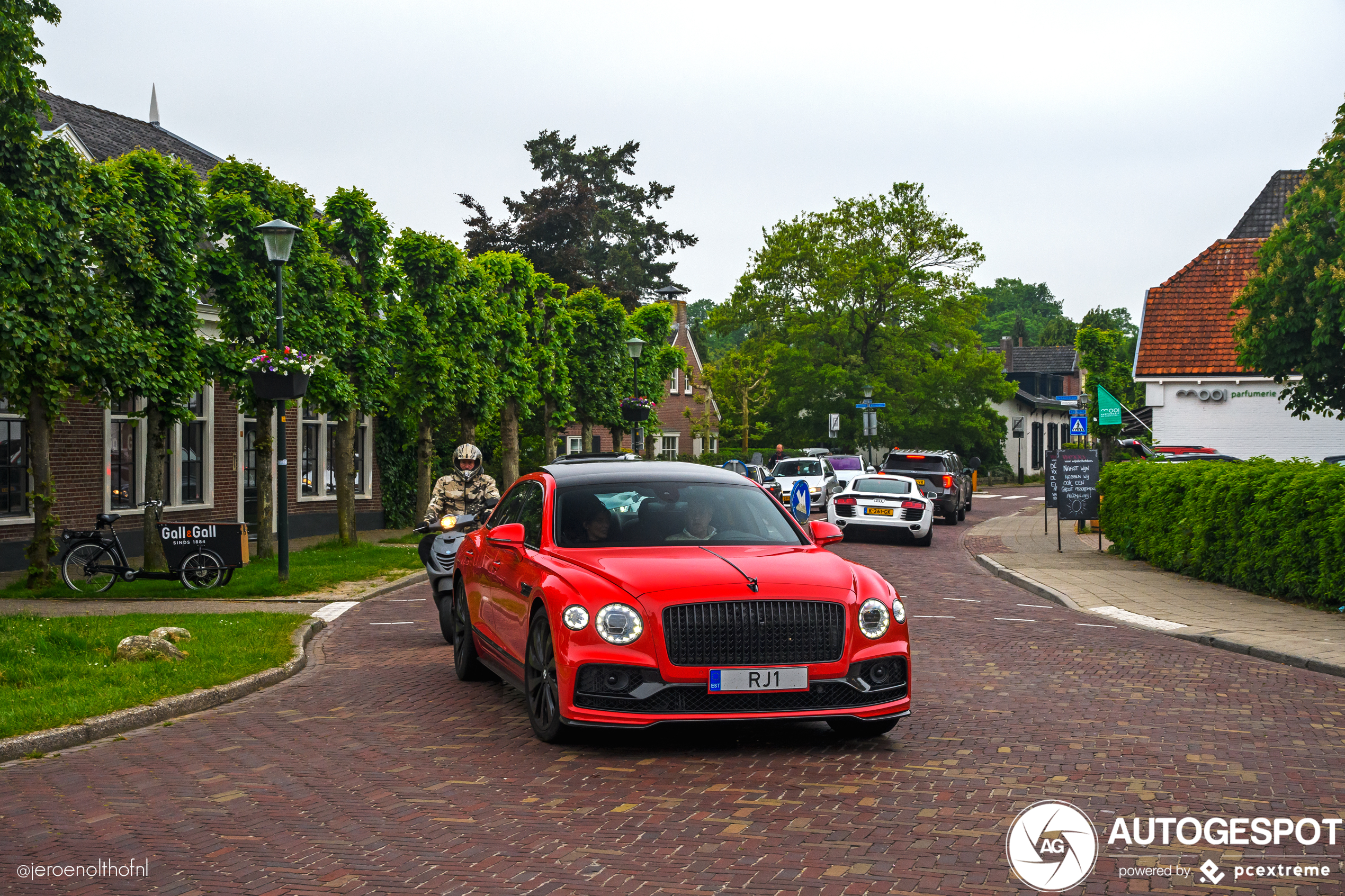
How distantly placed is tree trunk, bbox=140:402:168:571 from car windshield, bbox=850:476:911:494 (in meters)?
13.4

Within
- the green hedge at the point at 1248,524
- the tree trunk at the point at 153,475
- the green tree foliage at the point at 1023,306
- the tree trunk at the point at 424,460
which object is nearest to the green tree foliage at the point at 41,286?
the tree trunk at the point at 153,475

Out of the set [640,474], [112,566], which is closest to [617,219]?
[112,566]

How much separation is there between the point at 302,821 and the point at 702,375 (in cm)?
5427

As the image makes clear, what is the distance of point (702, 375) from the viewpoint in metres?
59.4

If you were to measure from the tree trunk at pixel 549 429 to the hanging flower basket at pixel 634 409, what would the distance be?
2.72 m

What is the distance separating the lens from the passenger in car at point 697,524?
7664 mm

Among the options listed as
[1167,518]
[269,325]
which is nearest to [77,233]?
[269,325]

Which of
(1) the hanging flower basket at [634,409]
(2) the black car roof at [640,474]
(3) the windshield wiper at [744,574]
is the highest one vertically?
(1) the hanging flower basket at [634,409]

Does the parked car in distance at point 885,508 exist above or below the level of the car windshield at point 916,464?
below

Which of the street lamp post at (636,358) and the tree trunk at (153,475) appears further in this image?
the street lamp post at (636,358)

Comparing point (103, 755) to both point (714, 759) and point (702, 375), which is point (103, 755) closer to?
point (714, 759)

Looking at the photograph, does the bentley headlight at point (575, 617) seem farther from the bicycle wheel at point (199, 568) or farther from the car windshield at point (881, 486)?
the car windshield at point (881, 486)

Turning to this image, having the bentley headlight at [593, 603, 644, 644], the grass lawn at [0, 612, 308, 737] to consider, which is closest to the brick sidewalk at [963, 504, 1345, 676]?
the bentley headlight at [593, 603, 644, 644]

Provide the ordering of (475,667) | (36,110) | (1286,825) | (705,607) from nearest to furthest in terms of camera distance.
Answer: (1286,825), (705,607), (475,667), (36,110)
